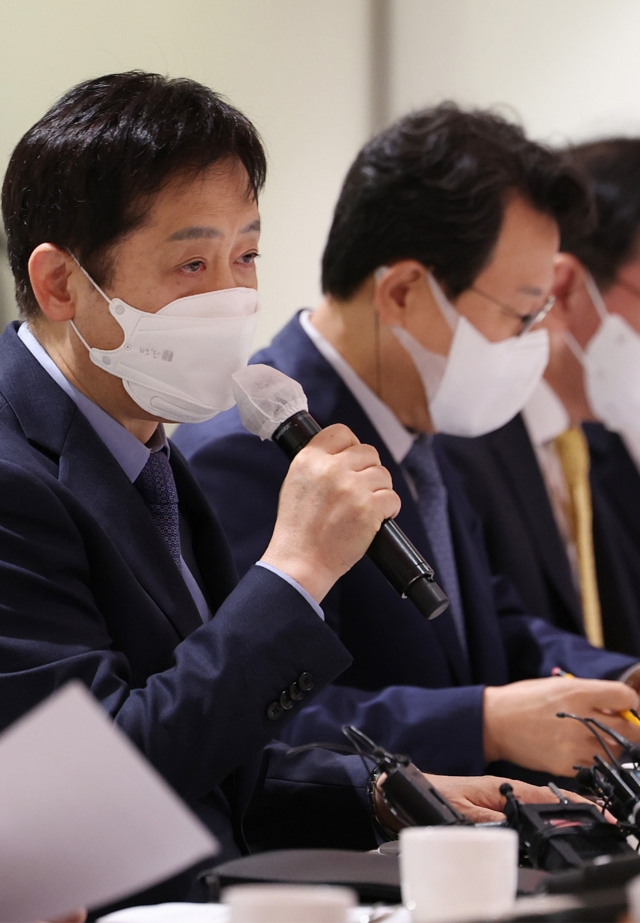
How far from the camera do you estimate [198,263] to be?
56.6 inches

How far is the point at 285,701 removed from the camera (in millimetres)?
1212

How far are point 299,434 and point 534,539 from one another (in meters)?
1.40

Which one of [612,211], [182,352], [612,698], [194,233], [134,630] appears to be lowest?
[612,698]

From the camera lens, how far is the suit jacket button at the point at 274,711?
1205mm

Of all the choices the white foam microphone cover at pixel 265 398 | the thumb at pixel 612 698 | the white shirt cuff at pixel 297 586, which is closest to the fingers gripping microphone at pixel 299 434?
the white foam microphone cover at pixel 265 398

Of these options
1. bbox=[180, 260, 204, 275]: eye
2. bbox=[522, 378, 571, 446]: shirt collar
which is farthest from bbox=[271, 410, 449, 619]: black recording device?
bbox=[522, 378, 571, 446]: shirt collar

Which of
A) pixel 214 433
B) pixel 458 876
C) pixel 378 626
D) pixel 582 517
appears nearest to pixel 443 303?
pixel 214 433

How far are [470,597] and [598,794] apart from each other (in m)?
0.99

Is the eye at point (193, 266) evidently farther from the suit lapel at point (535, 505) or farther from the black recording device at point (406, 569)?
the suit lapel at point (535, 505)

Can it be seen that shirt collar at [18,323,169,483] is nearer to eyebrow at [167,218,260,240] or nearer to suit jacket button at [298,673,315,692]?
eyebrow at [167,218,260,240]

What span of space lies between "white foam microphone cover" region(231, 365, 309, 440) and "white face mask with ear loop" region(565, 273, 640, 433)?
1.73 meters

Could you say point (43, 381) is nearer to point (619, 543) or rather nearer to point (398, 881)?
point (398, 881)

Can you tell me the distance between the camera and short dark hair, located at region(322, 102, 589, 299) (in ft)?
7.12

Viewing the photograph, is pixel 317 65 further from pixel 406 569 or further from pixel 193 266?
pixel 406 569
